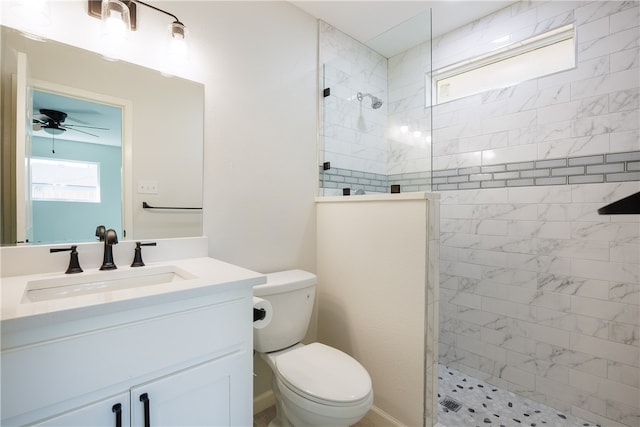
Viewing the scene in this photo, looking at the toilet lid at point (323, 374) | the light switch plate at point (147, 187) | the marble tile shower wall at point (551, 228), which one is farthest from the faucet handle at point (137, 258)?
the marble tile shower wall at point (551, 228)

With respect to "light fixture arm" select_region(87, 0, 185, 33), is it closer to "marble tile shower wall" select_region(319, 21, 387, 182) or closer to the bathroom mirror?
the bathroom mirror

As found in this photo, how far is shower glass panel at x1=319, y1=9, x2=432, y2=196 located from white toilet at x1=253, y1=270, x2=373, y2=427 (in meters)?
0.83

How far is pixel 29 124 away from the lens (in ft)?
3.69

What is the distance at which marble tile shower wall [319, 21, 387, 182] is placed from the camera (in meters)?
2.14

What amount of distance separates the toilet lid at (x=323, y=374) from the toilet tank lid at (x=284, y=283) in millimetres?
316

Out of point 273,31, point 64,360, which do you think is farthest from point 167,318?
point 273,31

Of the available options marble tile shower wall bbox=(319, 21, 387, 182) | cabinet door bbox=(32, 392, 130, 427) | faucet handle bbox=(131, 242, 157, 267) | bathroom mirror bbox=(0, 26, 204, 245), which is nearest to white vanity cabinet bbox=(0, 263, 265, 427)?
cabinet door bbox=(32, 392, 130, 427)

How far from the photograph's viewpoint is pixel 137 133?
4.46 ft

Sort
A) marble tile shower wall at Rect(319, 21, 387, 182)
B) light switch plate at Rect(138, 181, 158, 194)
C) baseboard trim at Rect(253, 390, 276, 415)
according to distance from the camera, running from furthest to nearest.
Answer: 1. marble tile shower wall at Rect(319, 21, 387, 182)
2. baseboard trim at Rect(253, 390, 276, 415)
3. light switch plate at Rect(138, 181, 158, 194)

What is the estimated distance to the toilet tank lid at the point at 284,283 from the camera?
1.45 meters

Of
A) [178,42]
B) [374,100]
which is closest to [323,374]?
[178,42]

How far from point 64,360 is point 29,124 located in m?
0.94

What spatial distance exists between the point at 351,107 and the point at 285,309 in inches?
61.4

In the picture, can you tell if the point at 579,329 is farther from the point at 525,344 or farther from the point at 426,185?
the point at 426,185
